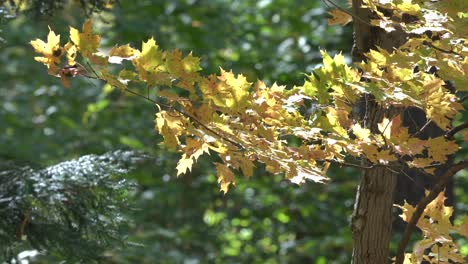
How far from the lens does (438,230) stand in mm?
2145

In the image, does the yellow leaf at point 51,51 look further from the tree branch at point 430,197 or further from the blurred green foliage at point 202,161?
the blurred green foliage at point 202,161

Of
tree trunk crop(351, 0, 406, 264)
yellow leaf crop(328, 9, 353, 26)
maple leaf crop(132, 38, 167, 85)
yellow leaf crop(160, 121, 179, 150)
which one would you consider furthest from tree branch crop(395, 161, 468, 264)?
maple leaf crop(132, 38, 167, 85)

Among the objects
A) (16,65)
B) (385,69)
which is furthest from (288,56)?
(385,69)

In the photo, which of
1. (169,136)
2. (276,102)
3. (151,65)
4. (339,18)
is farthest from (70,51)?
(339,18)

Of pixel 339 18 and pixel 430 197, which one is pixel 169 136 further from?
pixel 430 197

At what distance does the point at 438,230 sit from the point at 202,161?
3489mm

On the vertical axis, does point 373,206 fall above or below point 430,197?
below

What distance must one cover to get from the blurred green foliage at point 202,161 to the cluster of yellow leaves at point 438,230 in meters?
2.91

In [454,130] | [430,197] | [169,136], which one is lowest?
[430,197]

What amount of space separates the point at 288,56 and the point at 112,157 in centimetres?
286

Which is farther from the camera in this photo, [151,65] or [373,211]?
[373,211]

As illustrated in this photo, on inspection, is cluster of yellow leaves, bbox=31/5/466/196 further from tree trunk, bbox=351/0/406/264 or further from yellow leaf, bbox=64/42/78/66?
tree trunk, bbox=351/0/406/264

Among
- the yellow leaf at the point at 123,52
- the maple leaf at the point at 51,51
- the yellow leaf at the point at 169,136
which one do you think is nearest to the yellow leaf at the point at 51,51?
the maple leaf at the point at 51,51

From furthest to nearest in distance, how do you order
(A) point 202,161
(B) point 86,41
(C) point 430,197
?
(A) point 202,161, (C) point 430,197, (B) point 86,41
